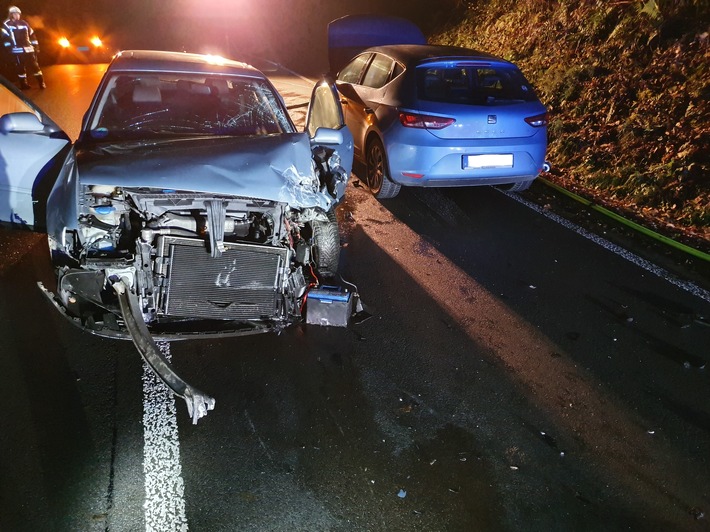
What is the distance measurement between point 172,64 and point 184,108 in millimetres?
446

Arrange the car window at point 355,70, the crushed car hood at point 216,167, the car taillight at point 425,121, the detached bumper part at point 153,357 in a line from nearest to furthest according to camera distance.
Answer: the detached bumper part at point 153,357, the crushed car hood at point 216,167, the car taillight at point 425,121, the car window at point 355,70

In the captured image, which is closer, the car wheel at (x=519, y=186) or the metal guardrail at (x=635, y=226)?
the metal guardrail at (x=635, y=226)

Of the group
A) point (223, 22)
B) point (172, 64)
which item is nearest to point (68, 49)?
point (223, 22)

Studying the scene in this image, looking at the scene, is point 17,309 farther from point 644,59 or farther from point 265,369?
point 644,59

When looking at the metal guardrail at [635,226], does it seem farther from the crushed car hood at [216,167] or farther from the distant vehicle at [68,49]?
the distant vehicle at [68,49]

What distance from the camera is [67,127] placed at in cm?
848

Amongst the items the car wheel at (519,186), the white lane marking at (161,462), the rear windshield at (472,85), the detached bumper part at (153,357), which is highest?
the rear windshield at (472,85)

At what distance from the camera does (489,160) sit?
A: 5453mm

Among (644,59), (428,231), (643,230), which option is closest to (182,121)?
(428,231)

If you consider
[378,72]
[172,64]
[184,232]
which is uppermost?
[172,64]

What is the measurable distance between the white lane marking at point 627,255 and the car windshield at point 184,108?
324 cm

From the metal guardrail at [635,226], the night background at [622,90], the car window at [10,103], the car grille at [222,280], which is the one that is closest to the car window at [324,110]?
the car grille at [222,280]

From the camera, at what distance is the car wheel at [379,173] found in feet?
19.5

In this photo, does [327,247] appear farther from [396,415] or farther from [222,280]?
[396,415]
